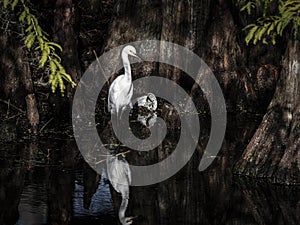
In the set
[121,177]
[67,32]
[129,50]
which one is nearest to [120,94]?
[129,50]

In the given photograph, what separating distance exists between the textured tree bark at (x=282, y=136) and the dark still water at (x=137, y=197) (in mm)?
215

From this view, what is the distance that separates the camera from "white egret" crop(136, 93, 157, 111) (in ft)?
50.5

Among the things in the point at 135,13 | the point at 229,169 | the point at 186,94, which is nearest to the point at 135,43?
the point at 135,13

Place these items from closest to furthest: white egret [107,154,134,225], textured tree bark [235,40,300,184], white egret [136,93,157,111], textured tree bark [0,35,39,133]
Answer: white egret [107,154,134,225] → textured tree bark [235,40,300,184] → textured tree bark [0,35,39,133] → white egret [136,93,157,111]

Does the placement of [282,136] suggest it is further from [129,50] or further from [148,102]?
[148,102]

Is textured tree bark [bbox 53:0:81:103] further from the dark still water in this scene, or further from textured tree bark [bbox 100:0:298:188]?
the dark still water

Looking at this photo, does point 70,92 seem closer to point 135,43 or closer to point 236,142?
point 135,43

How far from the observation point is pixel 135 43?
53.3 feet

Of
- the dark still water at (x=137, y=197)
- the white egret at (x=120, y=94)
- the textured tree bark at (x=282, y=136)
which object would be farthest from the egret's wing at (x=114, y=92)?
the textured tree bark at (x=282, y=136)

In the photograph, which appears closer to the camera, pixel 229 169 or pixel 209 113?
pixel 229 169

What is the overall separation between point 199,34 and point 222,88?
1135 millimetres

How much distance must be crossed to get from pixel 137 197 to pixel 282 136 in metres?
1.99

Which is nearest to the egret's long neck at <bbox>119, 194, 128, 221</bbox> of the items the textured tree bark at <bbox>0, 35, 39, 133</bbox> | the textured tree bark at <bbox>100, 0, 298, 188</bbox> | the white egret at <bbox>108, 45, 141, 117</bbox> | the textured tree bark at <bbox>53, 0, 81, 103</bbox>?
the textured tree bark at <bbox>0, 35, 39, 133</bbox>

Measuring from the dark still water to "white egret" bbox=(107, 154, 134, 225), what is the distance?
7 cm
